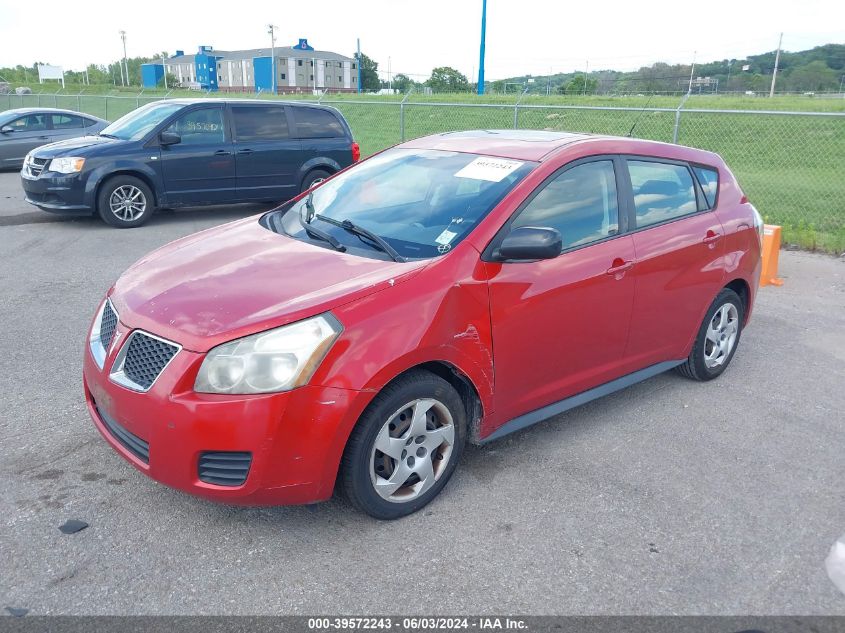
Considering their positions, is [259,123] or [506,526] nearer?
[506,526]

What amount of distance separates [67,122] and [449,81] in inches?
1877

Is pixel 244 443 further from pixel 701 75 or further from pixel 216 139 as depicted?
pixel 701 75

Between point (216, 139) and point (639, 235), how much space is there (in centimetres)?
814

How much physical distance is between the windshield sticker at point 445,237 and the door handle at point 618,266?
988 millimetres

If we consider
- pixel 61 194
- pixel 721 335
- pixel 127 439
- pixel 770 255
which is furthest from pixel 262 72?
pixel 127 439

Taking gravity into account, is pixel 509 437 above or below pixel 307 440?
below

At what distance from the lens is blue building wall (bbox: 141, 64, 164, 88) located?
358 ft

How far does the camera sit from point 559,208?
3896 mm

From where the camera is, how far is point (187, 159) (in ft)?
34.7

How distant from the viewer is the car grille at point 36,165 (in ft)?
33.2

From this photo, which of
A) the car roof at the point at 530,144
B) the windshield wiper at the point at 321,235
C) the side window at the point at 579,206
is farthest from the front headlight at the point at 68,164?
the side window at the point at 579,206

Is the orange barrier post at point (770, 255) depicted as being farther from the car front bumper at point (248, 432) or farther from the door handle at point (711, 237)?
the car front bumper at point (248, 432)

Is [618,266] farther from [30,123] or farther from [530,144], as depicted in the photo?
[30,123]

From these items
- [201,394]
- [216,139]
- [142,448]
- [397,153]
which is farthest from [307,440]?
[216,139]
